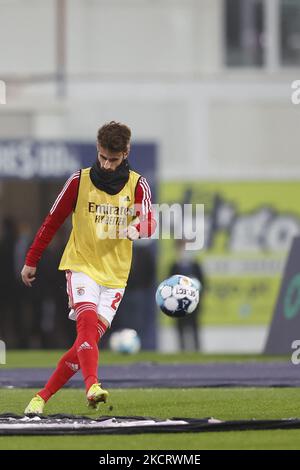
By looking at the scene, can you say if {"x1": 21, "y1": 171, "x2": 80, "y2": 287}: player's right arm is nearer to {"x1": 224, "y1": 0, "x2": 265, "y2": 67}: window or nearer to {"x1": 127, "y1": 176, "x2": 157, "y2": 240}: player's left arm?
{"x1": 127, "y1": 176, "x2": 157, "y2": 240}: player's left arm

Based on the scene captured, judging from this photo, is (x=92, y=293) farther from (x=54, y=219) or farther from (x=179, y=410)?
(x=179, y=410)

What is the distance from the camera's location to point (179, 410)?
10.9 m

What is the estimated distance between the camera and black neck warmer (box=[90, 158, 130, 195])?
10500 mm

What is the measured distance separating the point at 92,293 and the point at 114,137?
3.75 ft

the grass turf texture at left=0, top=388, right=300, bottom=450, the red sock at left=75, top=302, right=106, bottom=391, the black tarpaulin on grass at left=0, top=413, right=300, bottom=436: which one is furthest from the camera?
the red sock at left=75, top=302, right=106, bottom=391

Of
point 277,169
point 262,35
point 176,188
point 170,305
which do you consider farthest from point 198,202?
point 170,305

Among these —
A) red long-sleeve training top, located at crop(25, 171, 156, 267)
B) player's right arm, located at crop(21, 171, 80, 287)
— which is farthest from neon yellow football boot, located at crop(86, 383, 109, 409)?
red long-sleeve training top, located at crop(25, 171, 156, 267)

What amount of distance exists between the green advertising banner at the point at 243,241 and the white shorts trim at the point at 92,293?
56.7 ft

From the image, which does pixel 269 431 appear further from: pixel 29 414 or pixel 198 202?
pixel 198 202

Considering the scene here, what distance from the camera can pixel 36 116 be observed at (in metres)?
29.3

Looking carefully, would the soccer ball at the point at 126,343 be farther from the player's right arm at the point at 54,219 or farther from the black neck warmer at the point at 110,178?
the black neck warmer at the point at 110,178

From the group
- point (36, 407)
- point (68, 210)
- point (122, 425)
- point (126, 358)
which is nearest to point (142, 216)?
point (68, 210)

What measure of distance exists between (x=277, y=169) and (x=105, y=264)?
1934 cm

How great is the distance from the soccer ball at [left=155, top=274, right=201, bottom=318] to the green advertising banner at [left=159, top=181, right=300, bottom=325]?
16685 mm
